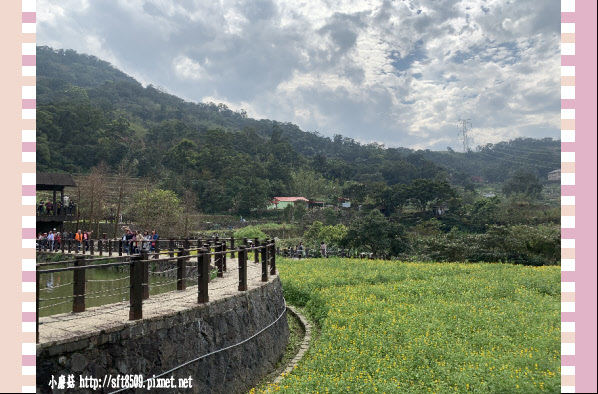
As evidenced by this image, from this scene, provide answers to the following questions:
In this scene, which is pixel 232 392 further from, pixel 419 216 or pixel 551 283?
pixel 419 216

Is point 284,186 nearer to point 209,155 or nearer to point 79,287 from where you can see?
point 209,155

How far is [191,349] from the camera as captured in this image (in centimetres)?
655

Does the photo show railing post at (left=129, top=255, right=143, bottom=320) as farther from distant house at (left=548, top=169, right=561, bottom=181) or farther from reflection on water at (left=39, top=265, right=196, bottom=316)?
distant house at (left=548, top=169, right=561, bottom=181)

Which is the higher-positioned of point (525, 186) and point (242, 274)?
point (525, 186)

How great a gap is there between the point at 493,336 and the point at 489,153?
619 feet

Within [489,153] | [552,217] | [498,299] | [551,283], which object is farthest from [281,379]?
[489,153]

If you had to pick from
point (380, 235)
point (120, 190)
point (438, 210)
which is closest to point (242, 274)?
point (380, 235)

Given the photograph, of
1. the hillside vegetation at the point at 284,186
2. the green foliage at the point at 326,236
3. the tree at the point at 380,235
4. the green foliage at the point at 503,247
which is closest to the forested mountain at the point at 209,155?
the hillside vegetation at the point at 284,186

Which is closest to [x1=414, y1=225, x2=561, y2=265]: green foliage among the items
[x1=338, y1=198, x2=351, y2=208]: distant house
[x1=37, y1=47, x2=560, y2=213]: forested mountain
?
[x1=37, y1=47, x2=560, y2=213]: forested mountain

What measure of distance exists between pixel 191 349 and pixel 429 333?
19.4 ft

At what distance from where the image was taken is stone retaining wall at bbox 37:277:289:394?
16.0ft

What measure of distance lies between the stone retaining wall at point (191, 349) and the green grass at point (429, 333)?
84 cm

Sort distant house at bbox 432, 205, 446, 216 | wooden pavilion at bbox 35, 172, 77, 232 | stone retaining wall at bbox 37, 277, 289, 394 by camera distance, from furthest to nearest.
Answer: distant house at bbox 432, 205, 446, 216
wooden pavilion at bbox 35, 172, 77, 232
stone retaining wall at bbox 37, 277, 289, 394

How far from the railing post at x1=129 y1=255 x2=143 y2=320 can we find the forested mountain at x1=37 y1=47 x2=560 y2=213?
198 feet
